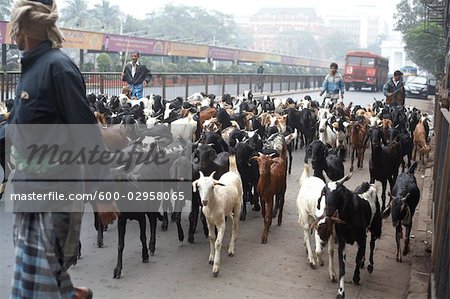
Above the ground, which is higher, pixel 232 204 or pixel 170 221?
pixel 232 204

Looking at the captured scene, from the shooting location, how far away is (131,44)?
30734mm

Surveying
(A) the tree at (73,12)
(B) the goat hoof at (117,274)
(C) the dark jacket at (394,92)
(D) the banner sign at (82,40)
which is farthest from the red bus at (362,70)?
(B) the goat hoof at (117,274)

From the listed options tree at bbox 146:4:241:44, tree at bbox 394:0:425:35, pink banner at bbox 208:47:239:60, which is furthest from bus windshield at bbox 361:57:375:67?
tree at bbox 146:4:241:44

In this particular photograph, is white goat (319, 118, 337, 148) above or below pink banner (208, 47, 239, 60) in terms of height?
below

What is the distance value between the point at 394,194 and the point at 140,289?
3238 mm

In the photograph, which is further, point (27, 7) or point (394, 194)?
point (394, 194)

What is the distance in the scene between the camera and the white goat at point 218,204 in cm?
656

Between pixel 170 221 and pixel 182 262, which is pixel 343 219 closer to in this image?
pixel 182 262

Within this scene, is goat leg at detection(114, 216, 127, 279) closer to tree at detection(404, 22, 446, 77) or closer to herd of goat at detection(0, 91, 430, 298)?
herd of goat at detection(0, 91, 430, 298)

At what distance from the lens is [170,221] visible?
853 cm

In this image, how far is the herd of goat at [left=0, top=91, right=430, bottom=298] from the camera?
6.36 metres

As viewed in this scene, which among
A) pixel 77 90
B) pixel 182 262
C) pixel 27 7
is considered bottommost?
pixel 182 262

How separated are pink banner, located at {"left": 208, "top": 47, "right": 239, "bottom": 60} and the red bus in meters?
8.38

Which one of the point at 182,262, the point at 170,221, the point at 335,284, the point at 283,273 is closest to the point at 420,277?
the point at 335,284
